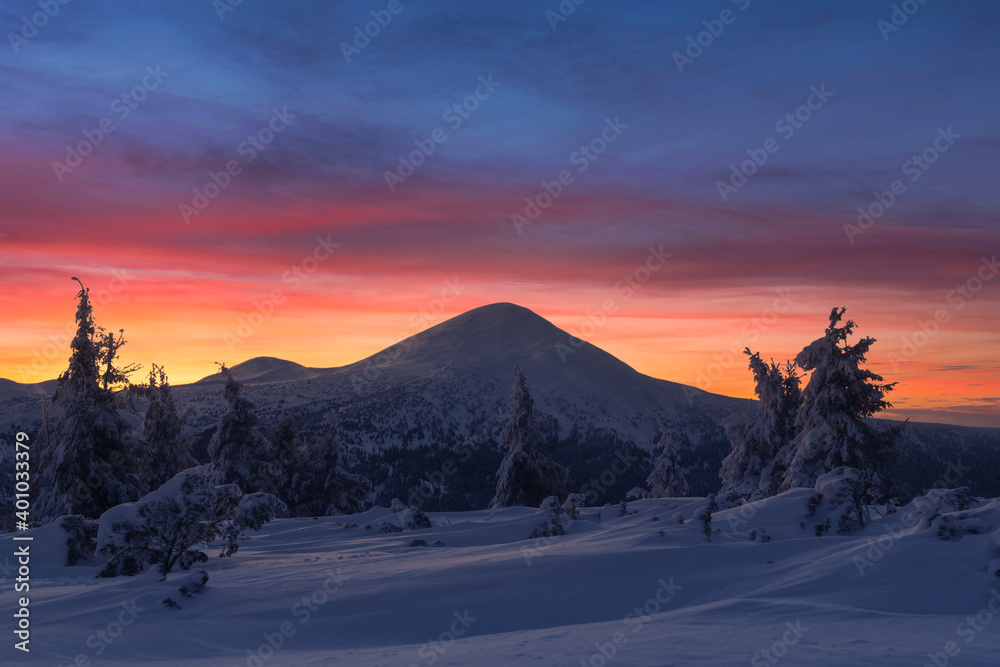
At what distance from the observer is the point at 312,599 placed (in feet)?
27.0

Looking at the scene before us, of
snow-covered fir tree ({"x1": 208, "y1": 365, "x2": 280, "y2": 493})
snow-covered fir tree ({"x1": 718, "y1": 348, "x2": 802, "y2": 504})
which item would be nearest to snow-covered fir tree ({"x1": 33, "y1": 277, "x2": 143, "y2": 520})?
snow-covered fir tree ({"x1": 208, "y1": 365, "x2": 280, "y2": 493})

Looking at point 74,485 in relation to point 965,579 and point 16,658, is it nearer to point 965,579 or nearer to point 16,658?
point 16,658

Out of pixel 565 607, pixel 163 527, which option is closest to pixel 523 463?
pixel 163 527

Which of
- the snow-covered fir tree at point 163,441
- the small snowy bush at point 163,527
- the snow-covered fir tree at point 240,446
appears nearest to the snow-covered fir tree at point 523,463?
the snow-covered fir tree at point 240,446

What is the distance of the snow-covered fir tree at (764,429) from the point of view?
32000 millimetres

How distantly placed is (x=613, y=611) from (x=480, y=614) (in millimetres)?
1697

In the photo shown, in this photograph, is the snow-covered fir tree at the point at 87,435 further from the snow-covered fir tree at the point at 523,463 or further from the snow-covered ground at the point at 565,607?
the snow-covered fir tree at the point at 523,463

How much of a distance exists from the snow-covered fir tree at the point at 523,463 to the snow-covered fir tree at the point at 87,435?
59.7 ft

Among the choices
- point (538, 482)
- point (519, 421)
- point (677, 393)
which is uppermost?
point (677, 393)

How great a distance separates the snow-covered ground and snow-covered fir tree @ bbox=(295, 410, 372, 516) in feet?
77.5

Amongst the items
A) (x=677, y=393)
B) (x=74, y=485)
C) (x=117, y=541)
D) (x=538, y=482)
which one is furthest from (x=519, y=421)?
(x=677, y=393)

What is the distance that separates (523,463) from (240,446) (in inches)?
585

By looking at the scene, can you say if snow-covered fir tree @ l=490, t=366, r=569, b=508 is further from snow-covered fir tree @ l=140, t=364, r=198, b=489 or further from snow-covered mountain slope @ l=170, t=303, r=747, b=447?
snow-covered mountain slope @ l=170, t=303, r=747, b=447

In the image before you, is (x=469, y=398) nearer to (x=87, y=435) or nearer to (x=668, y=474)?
(x=668, y=474)
